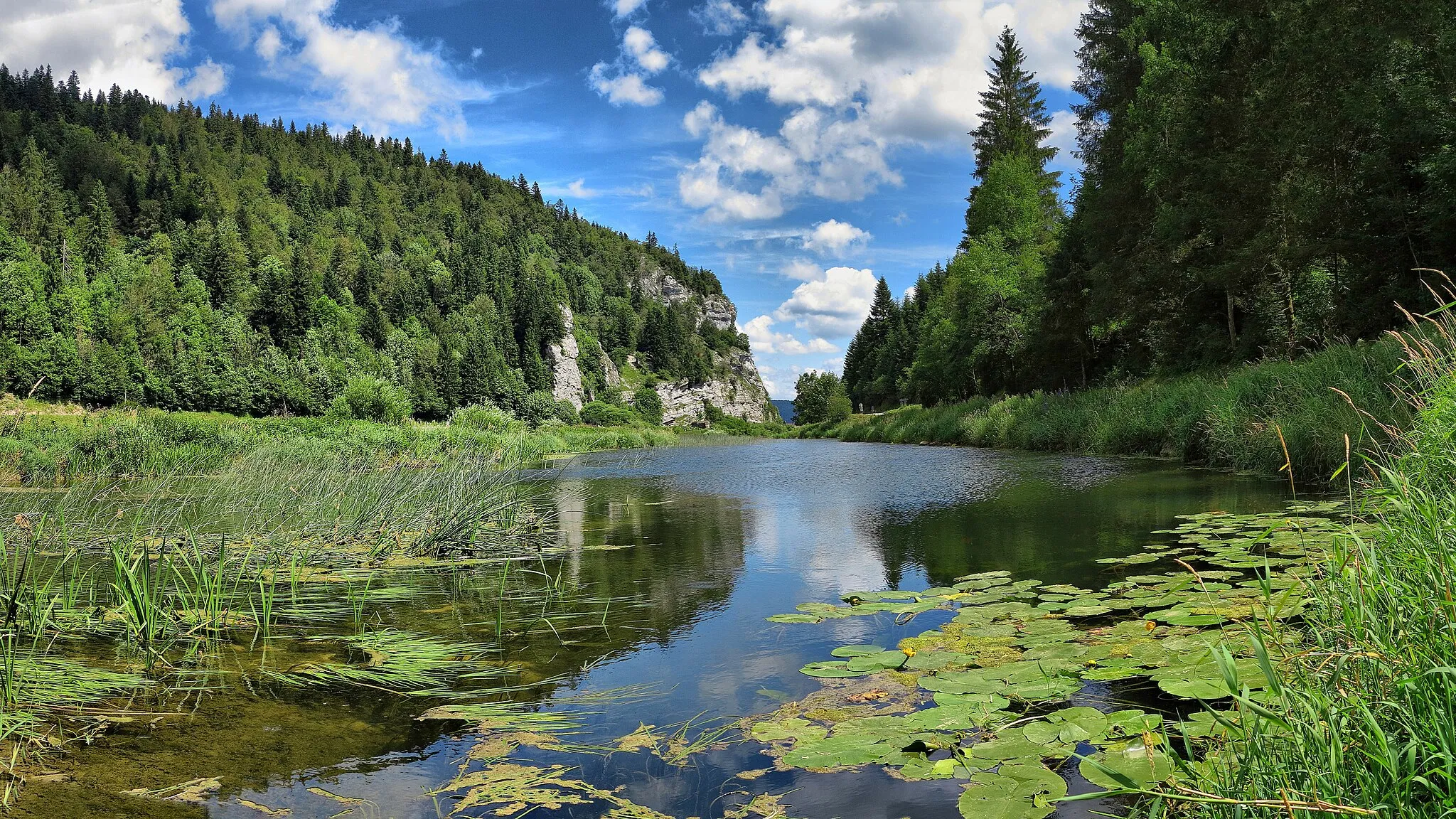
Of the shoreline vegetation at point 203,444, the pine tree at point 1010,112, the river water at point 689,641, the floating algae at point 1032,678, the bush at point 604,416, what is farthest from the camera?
the bush at point 604,416

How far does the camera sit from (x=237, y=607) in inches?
231

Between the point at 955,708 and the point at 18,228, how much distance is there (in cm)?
10411

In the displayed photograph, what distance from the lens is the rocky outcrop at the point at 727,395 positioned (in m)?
133

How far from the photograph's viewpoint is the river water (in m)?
3.06

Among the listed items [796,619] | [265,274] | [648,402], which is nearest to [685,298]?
[648,402]

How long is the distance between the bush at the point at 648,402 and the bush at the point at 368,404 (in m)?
59.5

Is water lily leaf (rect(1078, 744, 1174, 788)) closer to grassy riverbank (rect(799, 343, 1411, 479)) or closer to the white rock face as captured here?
grassy riverbank (rect(799, 343, 1411, 479))

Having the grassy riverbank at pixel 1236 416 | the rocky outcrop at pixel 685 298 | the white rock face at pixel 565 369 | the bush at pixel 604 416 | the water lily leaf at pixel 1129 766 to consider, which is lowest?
the water lily leaf at pixel 1129 766

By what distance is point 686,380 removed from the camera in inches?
5428

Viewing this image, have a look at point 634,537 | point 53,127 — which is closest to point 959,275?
point 634,537

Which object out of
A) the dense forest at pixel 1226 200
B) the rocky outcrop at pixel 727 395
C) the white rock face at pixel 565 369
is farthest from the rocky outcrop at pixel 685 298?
the dense forest at pixel 1226 200

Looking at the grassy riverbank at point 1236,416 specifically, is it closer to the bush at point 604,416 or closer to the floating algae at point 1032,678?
the floating algae at point 1032,678

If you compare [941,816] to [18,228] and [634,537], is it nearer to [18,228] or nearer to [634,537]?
[634,537]

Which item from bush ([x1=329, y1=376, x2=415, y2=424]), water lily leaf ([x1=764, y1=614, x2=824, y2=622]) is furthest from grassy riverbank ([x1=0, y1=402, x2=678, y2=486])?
bush ([x1=329, y1=376, x2=415, y2=424])
